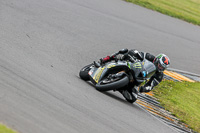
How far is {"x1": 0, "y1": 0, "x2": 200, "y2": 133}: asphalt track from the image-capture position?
17.9ft

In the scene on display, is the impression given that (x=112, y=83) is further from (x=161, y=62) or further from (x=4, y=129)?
(x=4, y=129)

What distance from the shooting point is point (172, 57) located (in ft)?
43.8

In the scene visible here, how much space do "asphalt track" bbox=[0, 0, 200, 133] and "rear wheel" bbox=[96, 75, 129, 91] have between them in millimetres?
180

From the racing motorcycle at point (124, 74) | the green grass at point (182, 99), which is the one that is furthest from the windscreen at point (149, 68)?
the green grass at point (182, 99)

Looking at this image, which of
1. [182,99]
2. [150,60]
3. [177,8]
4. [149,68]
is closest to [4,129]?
[149,68]

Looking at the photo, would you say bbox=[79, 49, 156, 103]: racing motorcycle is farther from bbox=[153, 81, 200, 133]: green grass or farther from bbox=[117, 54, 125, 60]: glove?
bbox=[153, 81, 200, 133]: green grass

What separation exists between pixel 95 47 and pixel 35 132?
279 inches

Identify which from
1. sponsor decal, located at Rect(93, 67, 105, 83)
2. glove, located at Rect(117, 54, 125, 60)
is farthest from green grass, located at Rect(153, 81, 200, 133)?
sponsor decal, located at Rect(93, 67, 105, 83)

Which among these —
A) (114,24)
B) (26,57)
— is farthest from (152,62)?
(114,24)

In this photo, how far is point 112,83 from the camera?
7.73 metres

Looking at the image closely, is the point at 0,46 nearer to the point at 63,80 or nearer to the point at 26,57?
the point at 26,57

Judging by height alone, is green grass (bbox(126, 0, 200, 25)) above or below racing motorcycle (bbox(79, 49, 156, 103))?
below

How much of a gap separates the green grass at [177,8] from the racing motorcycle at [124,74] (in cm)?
966

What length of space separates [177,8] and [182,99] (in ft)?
31.3
